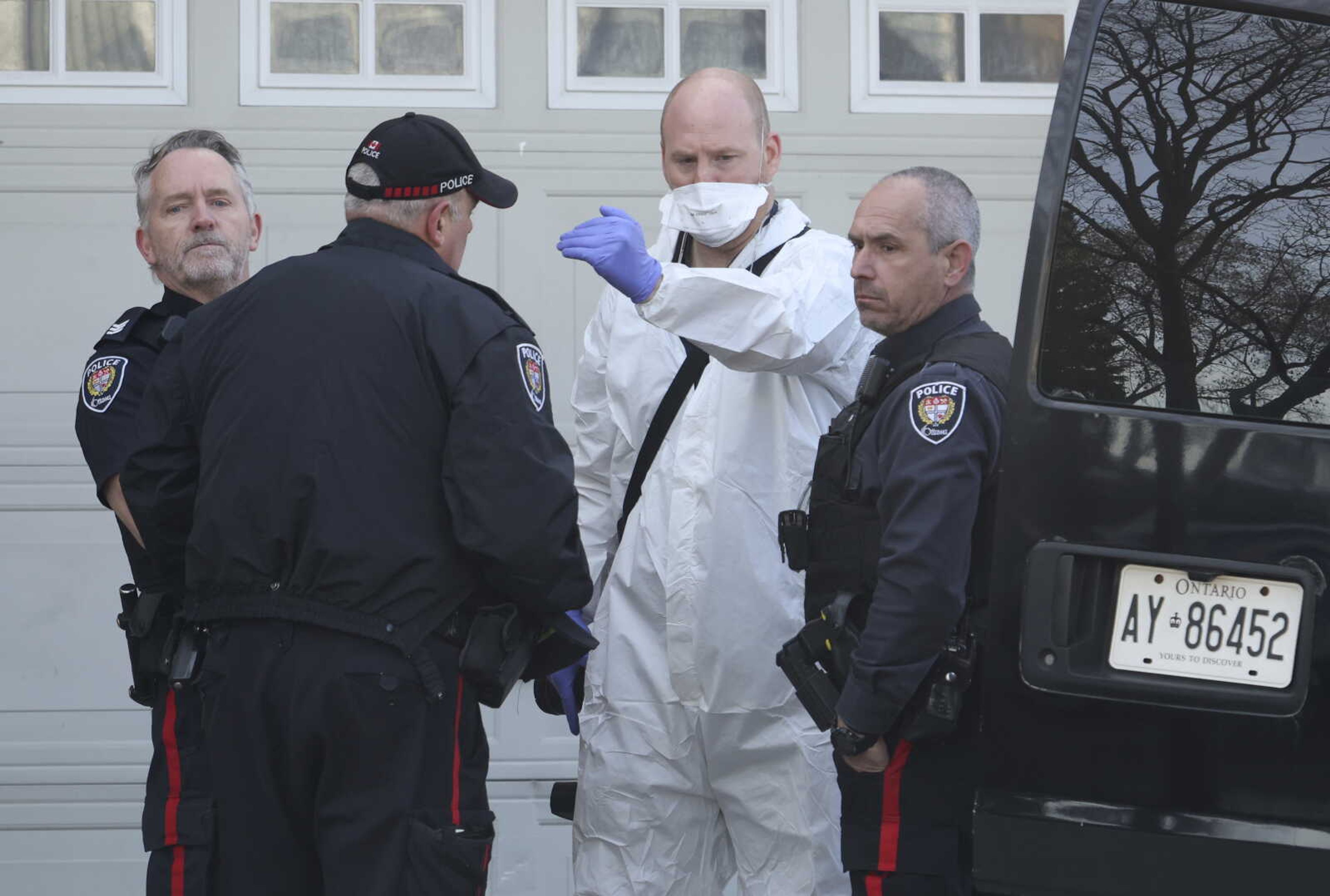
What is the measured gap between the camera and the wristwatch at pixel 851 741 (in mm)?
2674

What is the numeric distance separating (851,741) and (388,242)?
1.14m

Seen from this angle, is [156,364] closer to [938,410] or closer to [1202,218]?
[938,410]

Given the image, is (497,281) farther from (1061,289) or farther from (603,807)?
(1061,289)

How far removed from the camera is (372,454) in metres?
2.74

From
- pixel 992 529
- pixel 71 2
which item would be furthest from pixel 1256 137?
pixel 71 2

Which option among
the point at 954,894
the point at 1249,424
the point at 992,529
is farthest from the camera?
the point at 954,894

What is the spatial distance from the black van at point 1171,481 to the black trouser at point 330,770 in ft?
2.98

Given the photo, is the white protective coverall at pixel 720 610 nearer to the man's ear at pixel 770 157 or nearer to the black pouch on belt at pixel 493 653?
the man's ear at pixel 770 157

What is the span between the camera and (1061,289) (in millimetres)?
2357

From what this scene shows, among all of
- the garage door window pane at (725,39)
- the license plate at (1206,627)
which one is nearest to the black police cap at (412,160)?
the license plate at (1206,627)

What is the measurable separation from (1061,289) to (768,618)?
3.47 ft

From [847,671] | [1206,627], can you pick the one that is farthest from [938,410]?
[1206,627]

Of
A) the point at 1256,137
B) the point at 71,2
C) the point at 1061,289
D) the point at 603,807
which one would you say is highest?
the point at 71,2

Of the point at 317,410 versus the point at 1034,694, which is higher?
the point at 317,410
